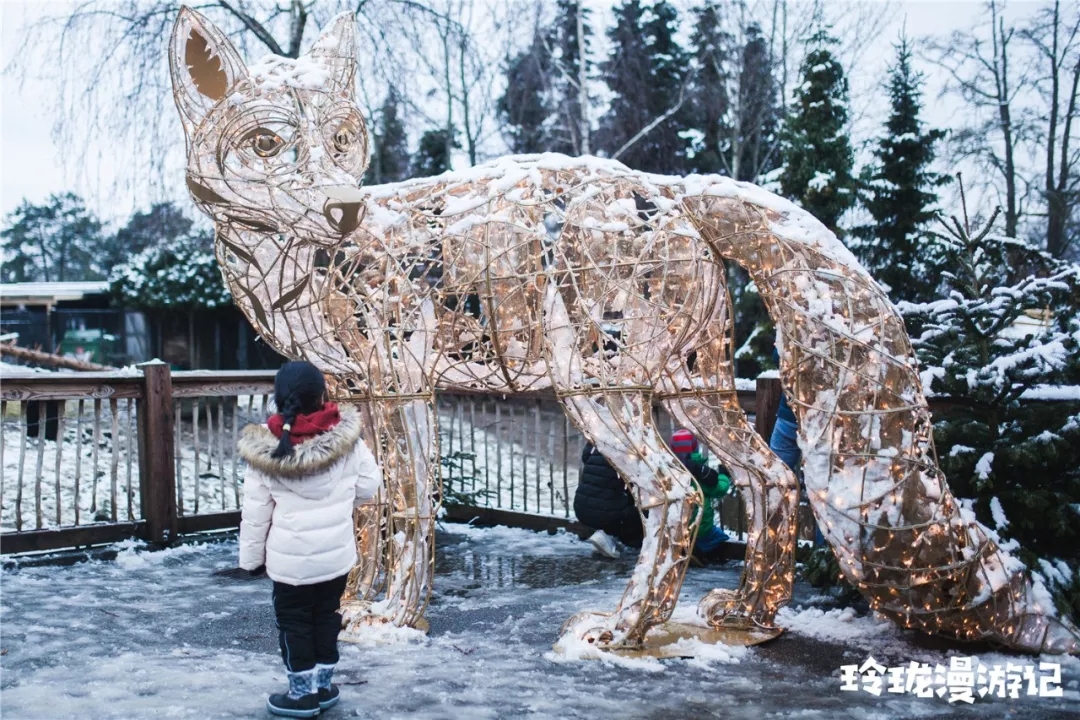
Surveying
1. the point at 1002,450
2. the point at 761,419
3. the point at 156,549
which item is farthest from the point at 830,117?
the point at 156,549

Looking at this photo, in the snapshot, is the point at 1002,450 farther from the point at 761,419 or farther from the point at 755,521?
the point at 761,419

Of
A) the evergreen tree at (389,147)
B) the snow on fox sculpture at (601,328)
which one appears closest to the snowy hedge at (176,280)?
the evergreen tree at (389,147)

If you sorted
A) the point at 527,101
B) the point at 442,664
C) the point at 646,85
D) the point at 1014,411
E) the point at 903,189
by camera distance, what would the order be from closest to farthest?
1. the point at 442,664
2. the point at 1014,411
3. the point at 903,189
4. the point at 527,101
5. the point at 646,85

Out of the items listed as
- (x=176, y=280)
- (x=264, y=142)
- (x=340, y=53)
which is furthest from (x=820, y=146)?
(x=176, y=280)

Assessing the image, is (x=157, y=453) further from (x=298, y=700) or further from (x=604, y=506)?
(x=298, y=700)

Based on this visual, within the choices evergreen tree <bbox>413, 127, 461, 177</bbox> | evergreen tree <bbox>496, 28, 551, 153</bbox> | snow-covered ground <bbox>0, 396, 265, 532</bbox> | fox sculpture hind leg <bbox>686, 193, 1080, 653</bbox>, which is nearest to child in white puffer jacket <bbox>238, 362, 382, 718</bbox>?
fox sculpture hind leg <bbox>686, 193, 1080, 653</bbox>

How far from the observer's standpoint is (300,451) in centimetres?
329

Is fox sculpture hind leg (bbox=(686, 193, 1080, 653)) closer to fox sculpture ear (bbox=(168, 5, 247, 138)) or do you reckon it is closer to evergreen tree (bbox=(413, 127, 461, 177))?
fox sculpture ear (bbox=(168, 5, 247, 138))

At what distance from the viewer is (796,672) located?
3.79 m

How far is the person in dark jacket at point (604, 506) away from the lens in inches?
243

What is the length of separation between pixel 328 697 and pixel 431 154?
18.8m

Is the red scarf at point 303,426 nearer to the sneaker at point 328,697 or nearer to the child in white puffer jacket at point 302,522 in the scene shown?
the child in white puffer jacket at point 302,522

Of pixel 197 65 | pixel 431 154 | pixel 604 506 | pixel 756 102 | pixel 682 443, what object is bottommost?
pixel 604 506

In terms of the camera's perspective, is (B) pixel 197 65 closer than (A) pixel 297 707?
No
